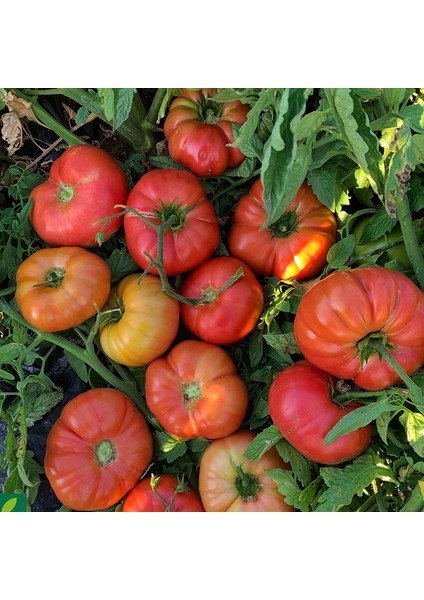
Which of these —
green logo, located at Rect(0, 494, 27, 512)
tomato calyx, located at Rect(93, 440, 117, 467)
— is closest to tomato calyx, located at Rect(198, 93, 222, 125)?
tomato calyx, located at Rect(93, 440, 117, 467)

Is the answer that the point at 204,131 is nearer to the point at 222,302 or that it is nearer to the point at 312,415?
the point at 222,302

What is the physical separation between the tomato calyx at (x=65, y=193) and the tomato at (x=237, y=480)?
2.03 feet

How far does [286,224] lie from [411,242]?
0.86ft

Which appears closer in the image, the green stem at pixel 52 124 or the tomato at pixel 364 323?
the tomato at pixel 364 323

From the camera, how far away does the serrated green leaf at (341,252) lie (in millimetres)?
1279

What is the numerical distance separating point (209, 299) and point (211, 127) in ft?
1.24

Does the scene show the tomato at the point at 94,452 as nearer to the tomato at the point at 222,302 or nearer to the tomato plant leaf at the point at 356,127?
the tomato at the point at 222,302

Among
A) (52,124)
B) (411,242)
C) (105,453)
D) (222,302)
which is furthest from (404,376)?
(52,124)

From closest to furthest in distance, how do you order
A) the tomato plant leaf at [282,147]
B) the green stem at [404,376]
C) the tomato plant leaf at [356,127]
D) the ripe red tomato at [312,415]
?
the tomato plant leaf at [282,147], the tomato plant leaf at [356,127], the green stem at [404,376], the ripe red tomato at [312,415]

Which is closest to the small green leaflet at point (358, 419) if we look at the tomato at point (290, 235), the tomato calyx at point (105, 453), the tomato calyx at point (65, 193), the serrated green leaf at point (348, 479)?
the serrated green leaf at point (348, 479)

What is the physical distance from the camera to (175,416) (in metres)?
1.33

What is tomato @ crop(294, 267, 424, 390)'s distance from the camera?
110 cm

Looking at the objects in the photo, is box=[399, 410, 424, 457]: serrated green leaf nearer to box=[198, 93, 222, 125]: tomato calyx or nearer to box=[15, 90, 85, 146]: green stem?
box=[198, 93, 222, 125]: tomato calyx
